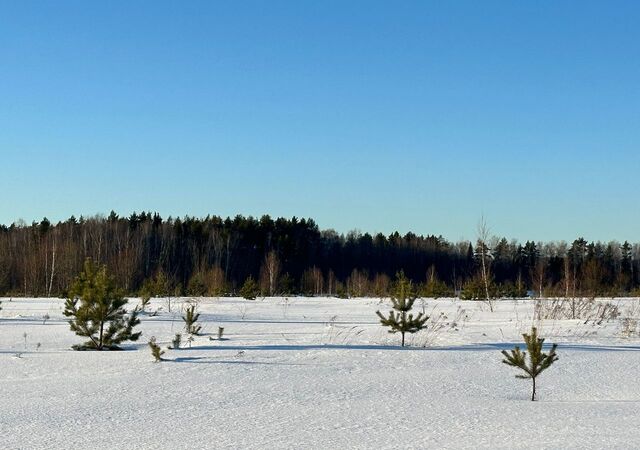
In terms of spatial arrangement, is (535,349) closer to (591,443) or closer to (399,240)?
(591,443)

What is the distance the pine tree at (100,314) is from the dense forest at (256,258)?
65.5 feet

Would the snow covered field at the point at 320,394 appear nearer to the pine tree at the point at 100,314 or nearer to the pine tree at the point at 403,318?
the pine tree at the point at 403,318

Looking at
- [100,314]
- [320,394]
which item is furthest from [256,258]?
[320,394]

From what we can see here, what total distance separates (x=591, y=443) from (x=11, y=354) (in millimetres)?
10352

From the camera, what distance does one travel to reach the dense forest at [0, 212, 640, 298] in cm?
4736

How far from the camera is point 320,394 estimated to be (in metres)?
8.98

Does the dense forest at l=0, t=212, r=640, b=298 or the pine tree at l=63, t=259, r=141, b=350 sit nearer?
the pine tree at l=63, t=259, r=141, b=350

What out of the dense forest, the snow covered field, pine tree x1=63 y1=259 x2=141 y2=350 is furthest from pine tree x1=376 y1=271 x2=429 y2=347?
the dense forest

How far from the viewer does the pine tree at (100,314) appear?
1384 centimetres

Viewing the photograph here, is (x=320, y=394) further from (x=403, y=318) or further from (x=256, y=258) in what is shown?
(x=256, y=258)

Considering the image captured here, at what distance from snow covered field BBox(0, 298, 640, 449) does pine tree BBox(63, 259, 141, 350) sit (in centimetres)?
79

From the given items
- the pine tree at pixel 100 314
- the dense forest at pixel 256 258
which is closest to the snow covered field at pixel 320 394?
the pine tree at pixel 100 314

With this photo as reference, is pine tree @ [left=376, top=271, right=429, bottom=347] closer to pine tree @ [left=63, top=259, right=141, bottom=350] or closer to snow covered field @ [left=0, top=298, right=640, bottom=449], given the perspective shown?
snow covered field @ [left=0, top=298, right=640, bottom=449]

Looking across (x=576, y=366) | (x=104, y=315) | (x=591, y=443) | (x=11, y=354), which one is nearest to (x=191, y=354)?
(x=104, y=315)
